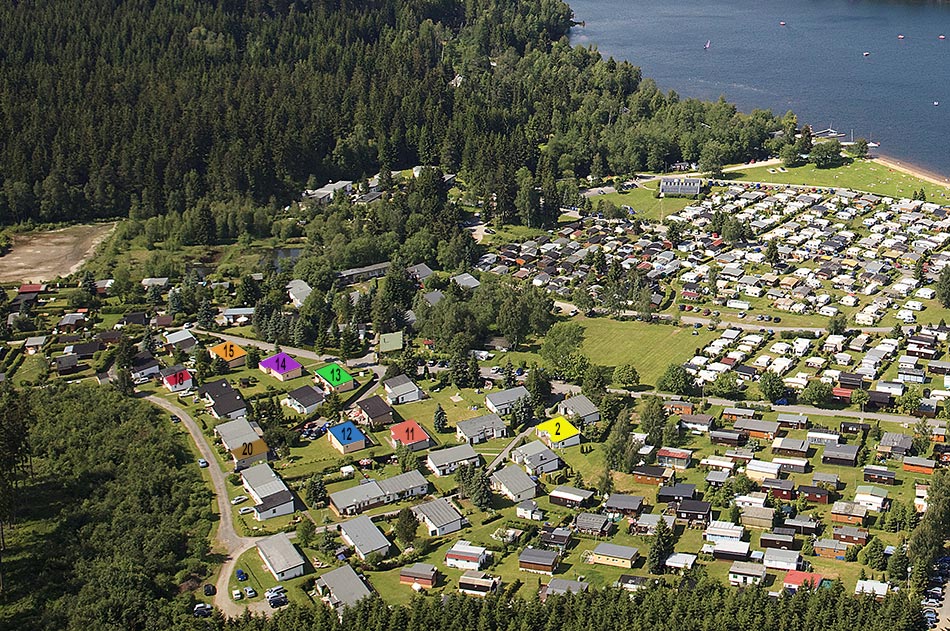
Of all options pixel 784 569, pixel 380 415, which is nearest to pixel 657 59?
pixel 380 415

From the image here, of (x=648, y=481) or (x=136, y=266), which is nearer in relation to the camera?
(x=648, y=481)

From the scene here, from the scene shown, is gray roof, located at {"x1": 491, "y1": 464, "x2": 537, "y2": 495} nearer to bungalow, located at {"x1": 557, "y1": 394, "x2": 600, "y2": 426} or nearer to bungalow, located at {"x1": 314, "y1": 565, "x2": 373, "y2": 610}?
bungalow, located at {"x1": 557, "y1": 394, "x2": 600, "y2": 426}

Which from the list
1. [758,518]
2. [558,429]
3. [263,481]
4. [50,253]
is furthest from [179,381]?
[758,518]

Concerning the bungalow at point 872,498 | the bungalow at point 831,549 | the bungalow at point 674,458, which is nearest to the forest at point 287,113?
the bungalow at point 674,458

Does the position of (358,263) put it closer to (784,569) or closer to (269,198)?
(269,198)

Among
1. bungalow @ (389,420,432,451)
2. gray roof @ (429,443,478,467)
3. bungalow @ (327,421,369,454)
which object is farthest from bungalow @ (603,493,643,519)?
bungalow @ (327,421,369,454)

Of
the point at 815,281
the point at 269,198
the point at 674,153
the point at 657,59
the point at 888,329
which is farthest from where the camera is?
the point at 657,59
